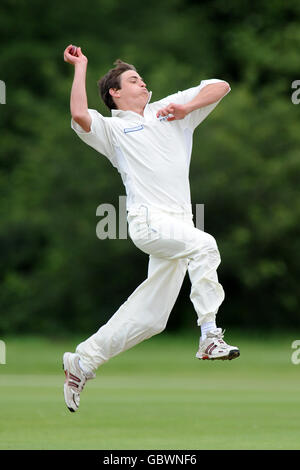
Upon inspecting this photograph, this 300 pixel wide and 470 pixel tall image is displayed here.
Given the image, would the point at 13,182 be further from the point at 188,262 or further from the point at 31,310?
the point at 188,262

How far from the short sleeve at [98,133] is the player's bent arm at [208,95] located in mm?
642

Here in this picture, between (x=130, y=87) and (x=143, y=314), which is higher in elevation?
(x=130, y=87)

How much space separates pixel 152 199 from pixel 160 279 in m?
0.65

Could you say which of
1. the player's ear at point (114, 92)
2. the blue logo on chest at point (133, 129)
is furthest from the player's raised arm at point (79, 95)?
the player's ear at point (114, 92)

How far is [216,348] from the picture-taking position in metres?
7.23

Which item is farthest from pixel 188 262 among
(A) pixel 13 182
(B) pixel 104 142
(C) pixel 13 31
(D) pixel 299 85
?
(C) pixel 13 31

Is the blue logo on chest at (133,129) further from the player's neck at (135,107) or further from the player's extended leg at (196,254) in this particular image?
the player's extended leg at (196,254)

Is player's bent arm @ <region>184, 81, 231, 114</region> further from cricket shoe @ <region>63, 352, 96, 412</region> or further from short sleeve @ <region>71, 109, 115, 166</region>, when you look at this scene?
cricket shoe @ <region>63, 352, 96, 412</region>

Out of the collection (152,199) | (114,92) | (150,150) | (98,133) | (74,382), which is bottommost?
(74,382)

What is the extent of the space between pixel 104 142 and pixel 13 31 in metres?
25.4

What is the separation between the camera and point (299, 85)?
82.1 ft
